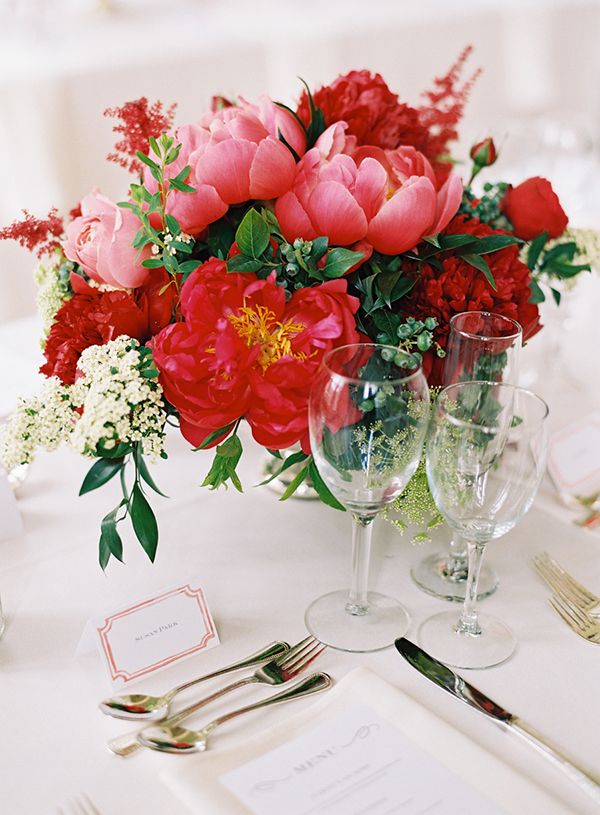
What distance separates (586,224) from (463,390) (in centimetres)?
115

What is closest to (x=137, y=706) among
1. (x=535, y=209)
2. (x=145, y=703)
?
(x=145, y=703)

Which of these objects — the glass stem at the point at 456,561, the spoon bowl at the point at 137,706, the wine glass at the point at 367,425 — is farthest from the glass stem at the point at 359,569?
the spoon bowl at the point at 137,706

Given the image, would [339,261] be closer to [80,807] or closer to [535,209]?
[535,209]

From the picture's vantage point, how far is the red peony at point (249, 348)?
79cm

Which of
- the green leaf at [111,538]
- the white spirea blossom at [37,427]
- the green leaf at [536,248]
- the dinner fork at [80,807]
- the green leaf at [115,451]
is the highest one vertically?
the green leaf at [536,248]

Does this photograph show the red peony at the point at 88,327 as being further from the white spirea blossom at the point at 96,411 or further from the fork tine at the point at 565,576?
the fork tine at the point at 565,576

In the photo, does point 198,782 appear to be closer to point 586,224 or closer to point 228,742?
point 228,742

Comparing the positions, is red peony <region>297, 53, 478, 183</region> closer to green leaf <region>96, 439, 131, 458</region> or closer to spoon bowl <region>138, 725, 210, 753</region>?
green leaf <region>96, 439, 131, 458</region>

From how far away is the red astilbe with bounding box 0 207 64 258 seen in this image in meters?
0.95

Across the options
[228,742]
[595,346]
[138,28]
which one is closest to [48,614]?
[228,742]

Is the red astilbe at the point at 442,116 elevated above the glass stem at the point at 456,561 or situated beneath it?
elevated above

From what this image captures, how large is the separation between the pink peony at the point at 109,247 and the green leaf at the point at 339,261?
191mm

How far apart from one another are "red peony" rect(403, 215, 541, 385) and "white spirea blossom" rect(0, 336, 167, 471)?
11.5 inches

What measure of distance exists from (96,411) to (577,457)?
68 cm
